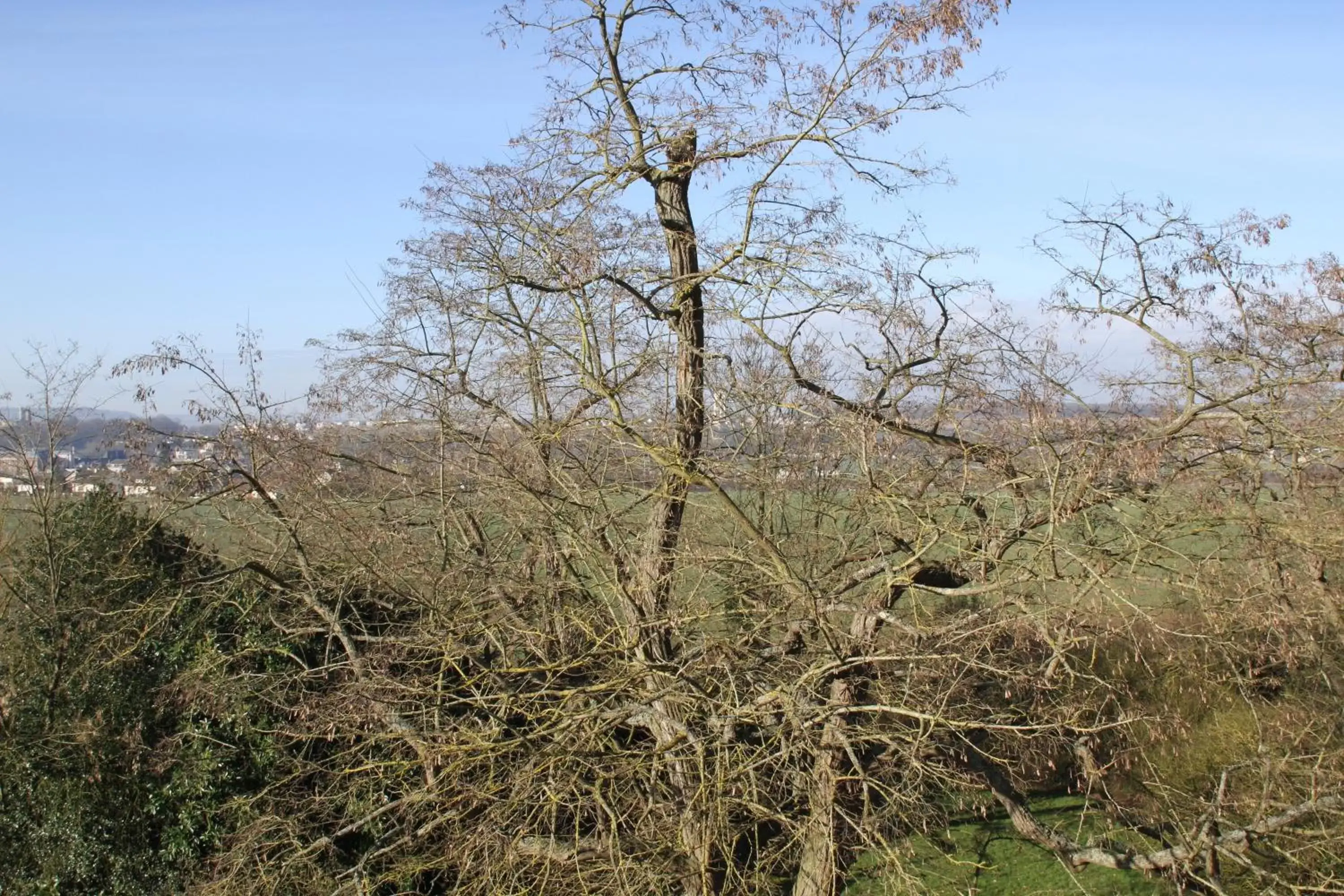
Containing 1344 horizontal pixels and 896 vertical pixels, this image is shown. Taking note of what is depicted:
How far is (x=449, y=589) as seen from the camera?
893 centimetres

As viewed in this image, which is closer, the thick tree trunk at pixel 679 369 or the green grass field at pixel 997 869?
the thick tree trunk at pixel 679 369

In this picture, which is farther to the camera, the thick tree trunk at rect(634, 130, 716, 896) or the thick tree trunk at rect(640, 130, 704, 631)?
the thick tree trunk at rect(640, 130, 704, 631)

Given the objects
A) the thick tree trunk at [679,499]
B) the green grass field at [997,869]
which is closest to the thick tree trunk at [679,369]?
the thick tree trunk at [679,499]

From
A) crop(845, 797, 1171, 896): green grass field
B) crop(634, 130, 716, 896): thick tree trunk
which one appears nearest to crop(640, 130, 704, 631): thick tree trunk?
crop(634, 130, 716, 896): thick tree trunk

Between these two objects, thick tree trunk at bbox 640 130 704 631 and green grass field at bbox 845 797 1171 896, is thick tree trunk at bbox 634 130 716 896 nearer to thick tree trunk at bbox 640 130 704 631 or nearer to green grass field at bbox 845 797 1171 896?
thick tree trunk at bbox 640 130 704 631

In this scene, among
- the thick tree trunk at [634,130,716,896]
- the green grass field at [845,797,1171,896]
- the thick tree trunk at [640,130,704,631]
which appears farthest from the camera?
the green grass field at [845,797,1171,896]

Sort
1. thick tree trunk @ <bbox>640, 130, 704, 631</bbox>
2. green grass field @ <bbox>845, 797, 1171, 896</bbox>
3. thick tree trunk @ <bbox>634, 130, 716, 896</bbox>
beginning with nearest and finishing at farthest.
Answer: thick tree trunk @ <bbox>634, 130, 716, 896</bbox>, thick tree trunk @ <bbox>640, 130, 704, 631</bbox>, green grass field @ <bbox>845, 797, 1171, 896</bbox>

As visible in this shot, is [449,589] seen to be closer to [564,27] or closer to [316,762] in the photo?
[316,762]

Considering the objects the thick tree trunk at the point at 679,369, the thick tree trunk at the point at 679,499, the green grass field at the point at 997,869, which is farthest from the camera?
the green grass field at the point at 997,869

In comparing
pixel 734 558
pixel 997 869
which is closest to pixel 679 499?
pixel 734 558

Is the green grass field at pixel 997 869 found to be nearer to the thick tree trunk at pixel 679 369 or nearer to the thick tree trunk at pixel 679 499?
the thick tree trunk at pixel 679 499

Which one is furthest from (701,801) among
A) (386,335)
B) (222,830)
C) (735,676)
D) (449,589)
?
(386,335)

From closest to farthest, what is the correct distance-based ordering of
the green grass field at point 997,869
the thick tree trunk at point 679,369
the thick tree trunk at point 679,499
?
1. the thick tree trunk at point 679,499
2. the thick tree trunk at point 679,369
3. the green grass field at point 997,869

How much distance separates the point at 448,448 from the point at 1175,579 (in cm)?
582
